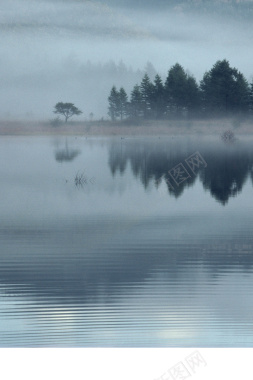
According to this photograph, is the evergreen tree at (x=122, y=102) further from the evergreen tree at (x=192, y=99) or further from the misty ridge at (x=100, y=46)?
the evergreen tree at (x=192, y=99)

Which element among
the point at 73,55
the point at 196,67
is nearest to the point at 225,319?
the point at 196,67

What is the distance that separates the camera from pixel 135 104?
2486cm

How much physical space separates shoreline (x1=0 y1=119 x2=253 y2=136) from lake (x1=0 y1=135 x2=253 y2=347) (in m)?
14.2

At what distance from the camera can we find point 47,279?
487 cm

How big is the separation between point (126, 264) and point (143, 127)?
22.4m

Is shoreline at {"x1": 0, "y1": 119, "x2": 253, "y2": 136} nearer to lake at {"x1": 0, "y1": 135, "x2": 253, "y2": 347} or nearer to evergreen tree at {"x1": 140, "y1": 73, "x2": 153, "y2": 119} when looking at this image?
evergreen tree at {"x1": 140, "y1": 73, "x2": 153, "y2": 119}

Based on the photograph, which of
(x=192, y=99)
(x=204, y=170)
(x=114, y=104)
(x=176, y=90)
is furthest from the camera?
(x=114, y=104)

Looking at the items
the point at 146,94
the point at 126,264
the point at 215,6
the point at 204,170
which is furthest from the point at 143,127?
the point at 126,264

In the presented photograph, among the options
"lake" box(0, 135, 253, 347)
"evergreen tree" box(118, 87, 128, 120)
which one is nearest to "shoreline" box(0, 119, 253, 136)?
"evergreen tree" box(118, 87, 128, 120)

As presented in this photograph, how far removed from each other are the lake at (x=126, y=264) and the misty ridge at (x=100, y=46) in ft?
50.4

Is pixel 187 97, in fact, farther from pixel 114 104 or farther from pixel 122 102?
pixel 114 104

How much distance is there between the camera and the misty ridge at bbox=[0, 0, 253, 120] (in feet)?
88.5

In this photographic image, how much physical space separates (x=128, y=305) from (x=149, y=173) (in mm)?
9583

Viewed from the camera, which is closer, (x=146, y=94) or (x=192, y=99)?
(x=192, y=99)
